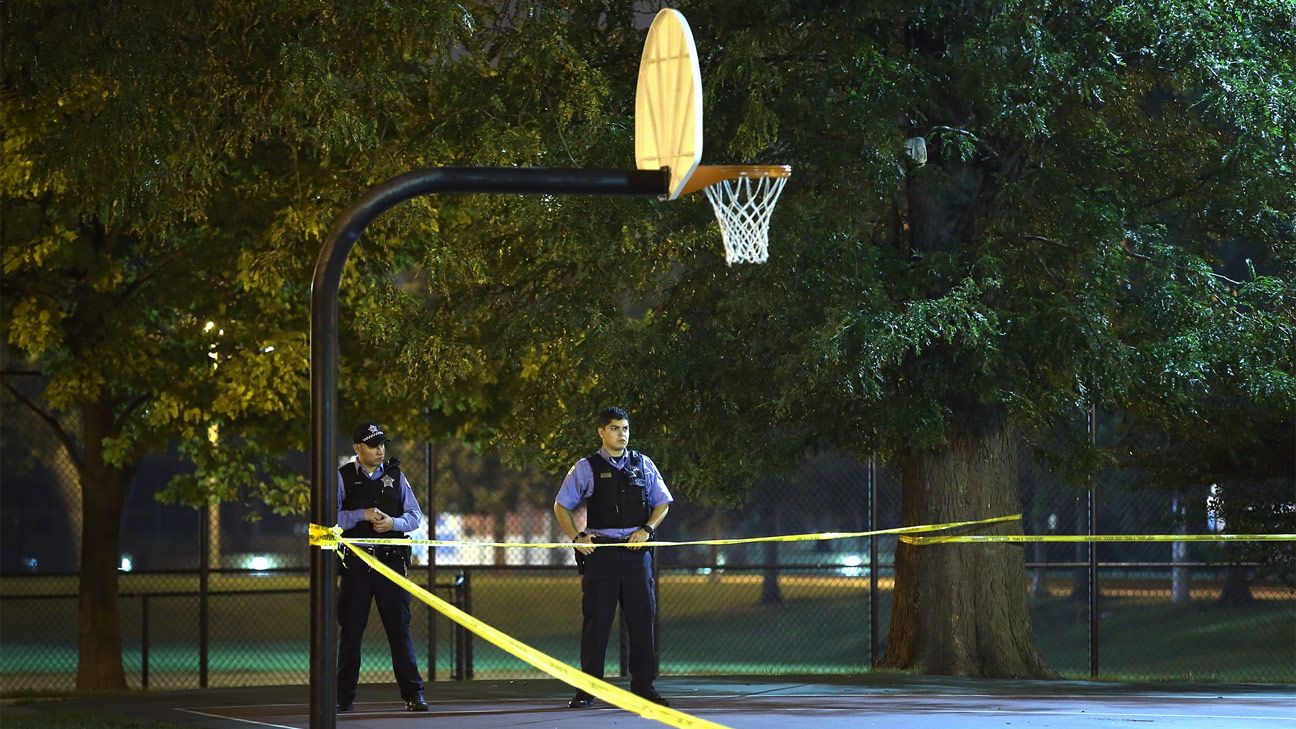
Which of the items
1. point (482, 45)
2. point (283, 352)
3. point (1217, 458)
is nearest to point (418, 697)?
point (482, 45)

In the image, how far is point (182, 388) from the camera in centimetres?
1850

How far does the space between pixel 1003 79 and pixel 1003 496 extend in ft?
13.7

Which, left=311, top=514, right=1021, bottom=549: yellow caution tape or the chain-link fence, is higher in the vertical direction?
left=311, top=514, right=1021, bottom=549: yellow caution tape

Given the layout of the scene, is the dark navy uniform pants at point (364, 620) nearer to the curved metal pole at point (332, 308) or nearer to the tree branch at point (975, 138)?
the curved metal pole at point (332, 308)

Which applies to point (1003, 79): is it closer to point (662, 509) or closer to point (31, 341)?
point (662, 509)

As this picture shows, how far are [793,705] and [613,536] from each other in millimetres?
1793

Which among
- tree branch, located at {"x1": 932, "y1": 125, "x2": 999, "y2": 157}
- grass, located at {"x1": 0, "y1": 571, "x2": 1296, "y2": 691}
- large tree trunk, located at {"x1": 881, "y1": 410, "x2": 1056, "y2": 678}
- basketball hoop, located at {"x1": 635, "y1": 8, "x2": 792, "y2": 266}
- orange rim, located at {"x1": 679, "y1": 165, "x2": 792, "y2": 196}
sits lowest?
grass, located at {"x1": 0, "y1": 571, "x2": 1296, "y2": 691}

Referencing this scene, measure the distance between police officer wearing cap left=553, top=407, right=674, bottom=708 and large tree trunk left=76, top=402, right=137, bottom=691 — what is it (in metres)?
9.84

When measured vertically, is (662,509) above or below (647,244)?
below

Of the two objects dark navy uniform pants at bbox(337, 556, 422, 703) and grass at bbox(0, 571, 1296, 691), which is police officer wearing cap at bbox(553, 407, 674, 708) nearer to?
dark navy uniform pants at bbox(337, 556, 422, 703)

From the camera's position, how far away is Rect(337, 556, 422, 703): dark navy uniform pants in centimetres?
1166

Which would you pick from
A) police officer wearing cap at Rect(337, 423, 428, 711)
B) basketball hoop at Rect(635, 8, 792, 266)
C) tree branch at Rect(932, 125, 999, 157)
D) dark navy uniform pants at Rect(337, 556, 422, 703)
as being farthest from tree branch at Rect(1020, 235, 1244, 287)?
basketball hoop at Rect(635, 8, 792, 266)

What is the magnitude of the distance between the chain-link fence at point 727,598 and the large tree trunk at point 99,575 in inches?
78.2

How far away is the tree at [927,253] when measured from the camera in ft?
45.5
